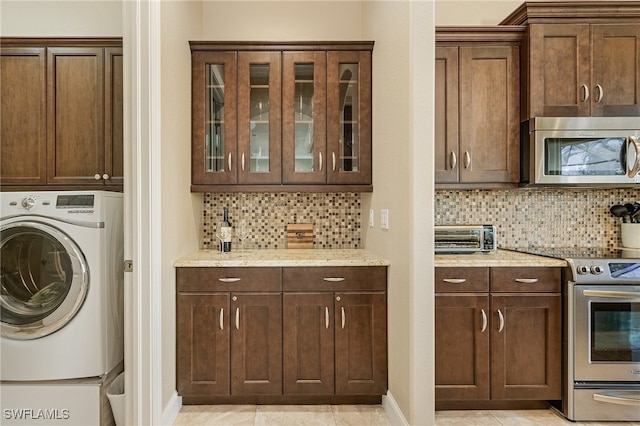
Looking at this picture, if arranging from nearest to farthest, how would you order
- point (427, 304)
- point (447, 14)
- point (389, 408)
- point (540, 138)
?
point (427, 304) < point (389, 408) < point (540, 138) < point (447, 14)

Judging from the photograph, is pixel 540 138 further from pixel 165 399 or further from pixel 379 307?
pixel 165 399

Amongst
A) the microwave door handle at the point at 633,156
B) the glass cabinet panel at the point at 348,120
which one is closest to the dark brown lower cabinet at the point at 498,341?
the microwave door handle at the point at 633,156

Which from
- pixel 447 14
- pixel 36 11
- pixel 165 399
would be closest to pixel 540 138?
pixel 447 14

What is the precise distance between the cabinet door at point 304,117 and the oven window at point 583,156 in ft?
4.97

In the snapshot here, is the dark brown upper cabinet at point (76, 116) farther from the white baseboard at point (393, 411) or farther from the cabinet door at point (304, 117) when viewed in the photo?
the white baseboard at point (393, 411)

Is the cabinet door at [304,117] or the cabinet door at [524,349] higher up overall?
the cabinet door at [304,117]

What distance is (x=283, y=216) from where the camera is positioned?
10.2 feet

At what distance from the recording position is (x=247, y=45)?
278 centimetres

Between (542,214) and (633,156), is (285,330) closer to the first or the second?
(542,214)

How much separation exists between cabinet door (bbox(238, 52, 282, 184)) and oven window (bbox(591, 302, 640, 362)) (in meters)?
2.19

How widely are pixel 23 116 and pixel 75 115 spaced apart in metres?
0.40

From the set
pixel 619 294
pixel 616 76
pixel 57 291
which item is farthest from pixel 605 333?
pixel 57 291

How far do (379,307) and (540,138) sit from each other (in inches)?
59.7

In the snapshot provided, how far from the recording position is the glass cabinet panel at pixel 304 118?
2.83 m
